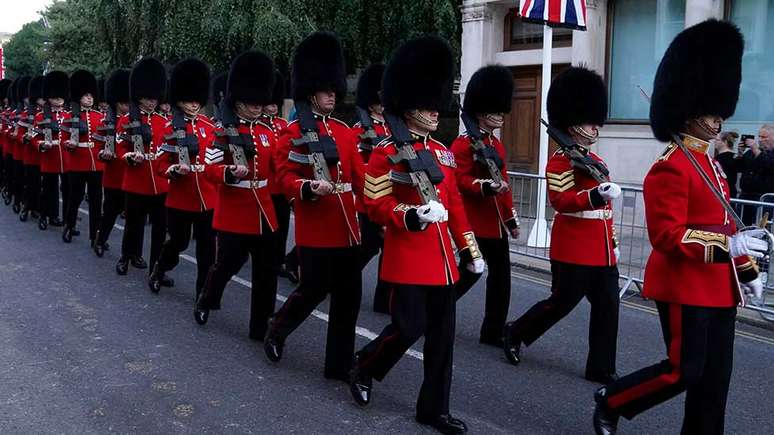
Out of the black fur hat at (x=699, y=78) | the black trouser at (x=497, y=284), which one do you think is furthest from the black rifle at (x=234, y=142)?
the black fur hat at (x=699, y=78)

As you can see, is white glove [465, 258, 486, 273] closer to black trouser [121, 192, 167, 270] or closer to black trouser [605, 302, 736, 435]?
black trouser [605, 302, 736, 435]

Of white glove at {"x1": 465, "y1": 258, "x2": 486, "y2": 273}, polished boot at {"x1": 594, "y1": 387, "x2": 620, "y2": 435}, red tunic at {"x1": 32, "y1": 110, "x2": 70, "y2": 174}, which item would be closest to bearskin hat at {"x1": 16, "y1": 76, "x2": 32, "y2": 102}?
red tunic at {"x1": 32, "y1": 110, "x2": 70, "y2": 174}

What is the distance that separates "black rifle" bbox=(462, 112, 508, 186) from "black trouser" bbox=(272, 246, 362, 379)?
1265 mm

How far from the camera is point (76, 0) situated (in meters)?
22.3

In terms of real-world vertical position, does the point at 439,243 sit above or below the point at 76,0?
below

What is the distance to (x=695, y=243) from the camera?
3.93 metres

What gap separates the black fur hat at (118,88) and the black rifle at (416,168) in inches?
267

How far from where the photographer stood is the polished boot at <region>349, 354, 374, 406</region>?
193 inches

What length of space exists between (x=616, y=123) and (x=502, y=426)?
32.0 ft

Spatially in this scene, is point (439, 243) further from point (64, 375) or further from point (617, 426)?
point (64, 375)

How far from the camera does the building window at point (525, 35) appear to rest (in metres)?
14.3

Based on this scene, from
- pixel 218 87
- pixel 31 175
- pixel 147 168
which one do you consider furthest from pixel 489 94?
pixel 31 175

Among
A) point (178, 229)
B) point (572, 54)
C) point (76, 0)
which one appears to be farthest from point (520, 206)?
point (76, 0)

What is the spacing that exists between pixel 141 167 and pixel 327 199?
3762mm
